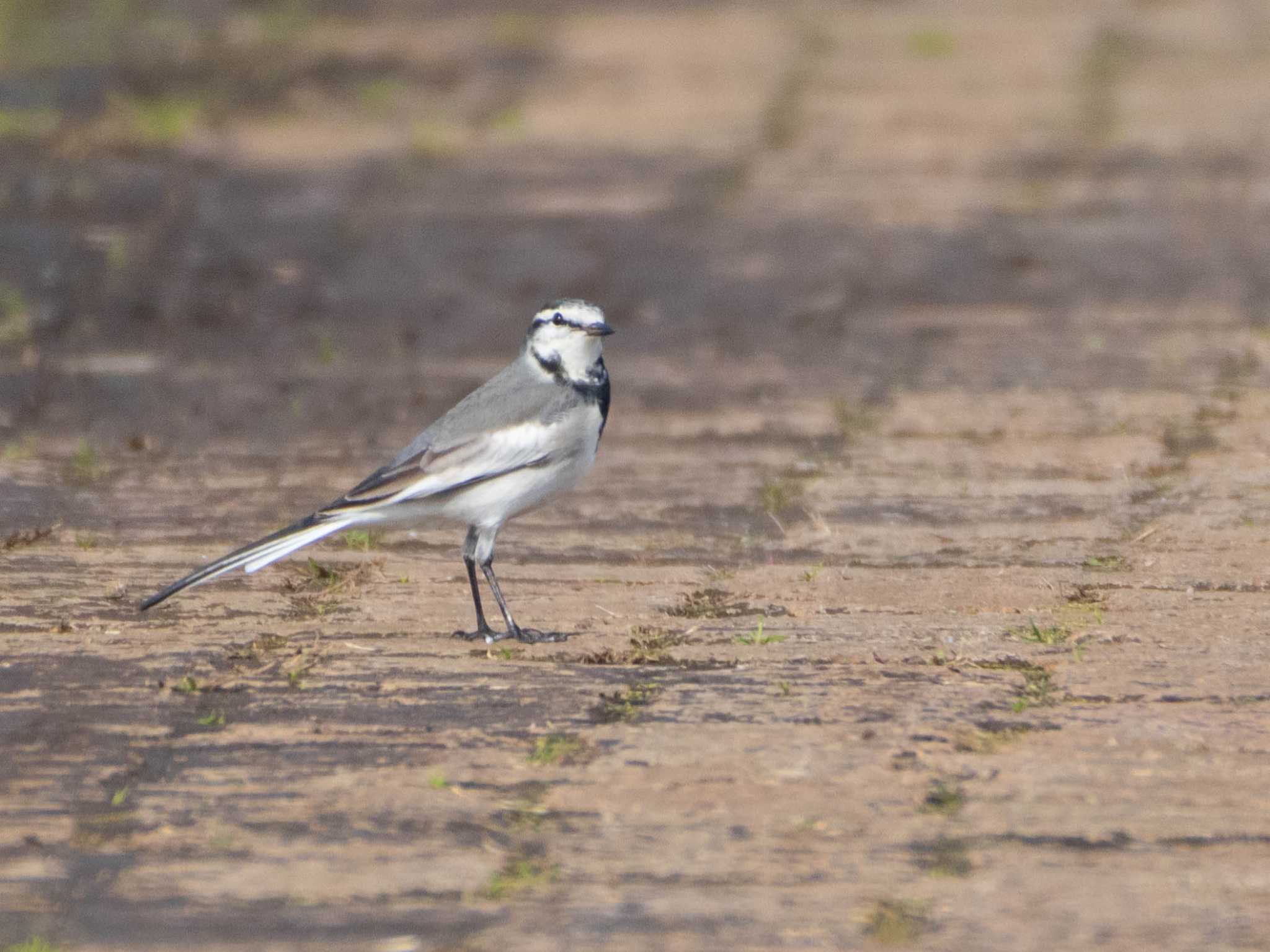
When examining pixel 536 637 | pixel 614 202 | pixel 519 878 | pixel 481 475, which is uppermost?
pixel 614 202

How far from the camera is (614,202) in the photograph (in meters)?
11.9

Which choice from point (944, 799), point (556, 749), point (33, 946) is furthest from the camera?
point (556, 749)

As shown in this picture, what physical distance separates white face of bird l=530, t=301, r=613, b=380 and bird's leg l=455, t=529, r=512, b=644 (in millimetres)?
584

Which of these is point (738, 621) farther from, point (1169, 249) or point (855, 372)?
point (1169, 249)

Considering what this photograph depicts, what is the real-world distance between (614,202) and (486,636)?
697 cm

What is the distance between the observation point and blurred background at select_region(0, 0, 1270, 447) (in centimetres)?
890

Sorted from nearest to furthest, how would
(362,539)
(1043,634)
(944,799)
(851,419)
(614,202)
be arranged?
(944,799) → (1043,634) → (362,539) → (851,419) → (614,202)

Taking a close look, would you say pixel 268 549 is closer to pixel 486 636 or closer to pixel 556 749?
pixel 486 636

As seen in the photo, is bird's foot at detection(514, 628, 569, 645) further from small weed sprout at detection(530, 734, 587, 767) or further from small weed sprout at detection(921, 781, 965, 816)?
small weed sprout at detection(921, 781, 965, 816)

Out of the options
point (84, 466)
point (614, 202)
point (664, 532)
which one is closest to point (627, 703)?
point (664, 532)

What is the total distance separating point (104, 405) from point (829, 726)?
4.55 m

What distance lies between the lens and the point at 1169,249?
35.2 feet

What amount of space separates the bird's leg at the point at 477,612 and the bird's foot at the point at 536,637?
0.03 metres

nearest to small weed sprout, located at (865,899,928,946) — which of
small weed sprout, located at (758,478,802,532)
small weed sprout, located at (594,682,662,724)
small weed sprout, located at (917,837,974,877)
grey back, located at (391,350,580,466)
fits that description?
small weed sprout, located at (917,837,974,877)
